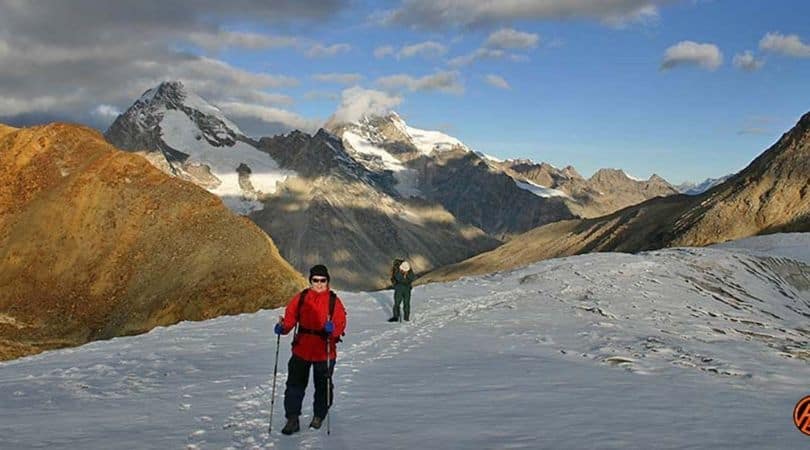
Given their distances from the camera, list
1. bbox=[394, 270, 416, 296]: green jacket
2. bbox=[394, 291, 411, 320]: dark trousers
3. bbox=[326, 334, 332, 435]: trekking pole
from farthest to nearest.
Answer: bbox=[394, 270, 416, 296]: green jacket, bbox=[394, 291, 411, 320]: dark trousers, bbox=[326, 334, 332, 435]: trekking pole

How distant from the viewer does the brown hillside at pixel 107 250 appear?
4538 centimetres

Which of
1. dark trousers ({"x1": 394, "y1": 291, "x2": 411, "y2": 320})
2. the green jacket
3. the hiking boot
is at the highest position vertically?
the green jacket

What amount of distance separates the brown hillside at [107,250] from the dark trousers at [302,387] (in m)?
33.6

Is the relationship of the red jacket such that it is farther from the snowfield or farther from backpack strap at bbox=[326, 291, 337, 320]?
the snowfield

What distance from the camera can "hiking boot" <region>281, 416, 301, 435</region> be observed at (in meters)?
9.49

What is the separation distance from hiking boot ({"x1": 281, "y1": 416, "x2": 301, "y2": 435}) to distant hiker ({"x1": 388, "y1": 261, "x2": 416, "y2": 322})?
13902mm

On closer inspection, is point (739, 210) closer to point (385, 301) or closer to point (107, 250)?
point (385, 301)

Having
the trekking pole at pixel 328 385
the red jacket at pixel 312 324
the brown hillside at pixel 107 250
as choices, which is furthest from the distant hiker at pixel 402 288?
the brown hillside at pixel 107 250

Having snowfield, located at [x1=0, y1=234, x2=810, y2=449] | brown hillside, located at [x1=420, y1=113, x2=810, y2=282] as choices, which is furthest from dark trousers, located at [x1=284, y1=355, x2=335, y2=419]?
brown hillside, located at [x1=420, y1=113, x2=810, y2=282]

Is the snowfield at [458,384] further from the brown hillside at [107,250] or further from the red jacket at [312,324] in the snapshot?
the brown hillside at [107,250]

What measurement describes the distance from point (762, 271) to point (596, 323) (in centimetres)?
2783

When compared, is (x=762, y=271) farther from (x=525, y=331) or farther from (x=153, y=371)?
(x=153, y=371)

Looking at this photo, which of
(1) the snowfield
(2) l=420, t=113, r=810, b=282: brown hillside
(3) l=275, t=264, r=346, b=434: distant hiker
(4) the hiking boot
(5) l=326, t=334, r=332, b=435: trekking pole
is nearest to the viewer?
(1) the snowfield

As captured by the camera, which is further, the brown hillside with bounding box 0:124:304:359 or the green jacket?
the brown hillside with bounding box 0:124:304:359
